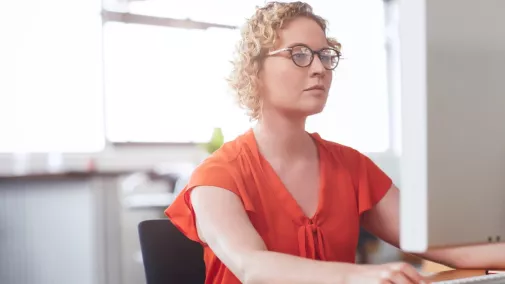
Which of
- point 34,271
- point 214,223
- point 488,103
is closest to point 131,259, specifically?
point 34,271

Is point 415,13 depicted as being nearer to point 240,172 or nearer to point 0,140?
point 240,172

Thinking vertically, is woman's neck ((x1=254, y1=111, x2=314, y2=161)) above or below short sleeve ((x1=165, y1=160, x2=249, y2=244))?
above

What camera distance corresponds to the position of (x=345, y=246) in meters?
1.34

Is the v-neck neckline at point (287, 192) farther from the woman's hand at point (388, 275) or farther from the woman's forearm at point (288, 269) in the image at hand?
the woman's hand at point (388, 275)

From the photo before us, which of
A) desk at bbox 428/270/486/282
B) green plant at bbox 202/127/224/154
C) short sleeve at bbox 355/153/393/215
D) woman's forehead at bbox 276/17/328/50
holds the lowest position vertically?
desk at bbox 428/270/486/282

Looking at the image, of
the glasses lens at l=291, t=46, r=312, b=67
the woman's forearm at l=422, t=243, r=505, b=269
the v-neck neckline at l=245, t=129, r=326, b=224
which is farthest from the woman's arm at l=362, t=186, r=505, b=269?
the glasses lens at l=291, t=46, r=312, b=67

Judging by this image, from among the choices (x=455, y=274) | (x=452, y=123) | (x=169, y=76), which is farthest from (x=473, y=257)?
(x=169, y=76)

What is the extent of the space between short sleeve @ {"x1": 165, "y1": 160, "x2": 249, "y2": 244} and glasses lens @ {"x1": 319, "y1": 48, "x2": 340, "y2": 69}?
279 millimetres

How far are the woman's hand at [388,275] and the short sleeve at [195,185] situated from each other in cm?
40

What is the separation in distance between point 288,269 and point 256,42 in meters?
0.53

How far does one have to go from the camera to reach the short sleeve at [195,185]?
1.21m

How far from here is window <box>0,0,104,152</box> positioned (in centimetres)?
314

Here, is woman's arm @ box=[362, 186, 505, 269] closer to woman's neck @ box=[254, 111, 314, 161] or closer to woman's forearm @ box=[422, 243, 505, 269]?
woman's forearm @ box=[422, 243, 505, 269]

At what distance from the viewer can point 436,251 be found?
129 centimetres
